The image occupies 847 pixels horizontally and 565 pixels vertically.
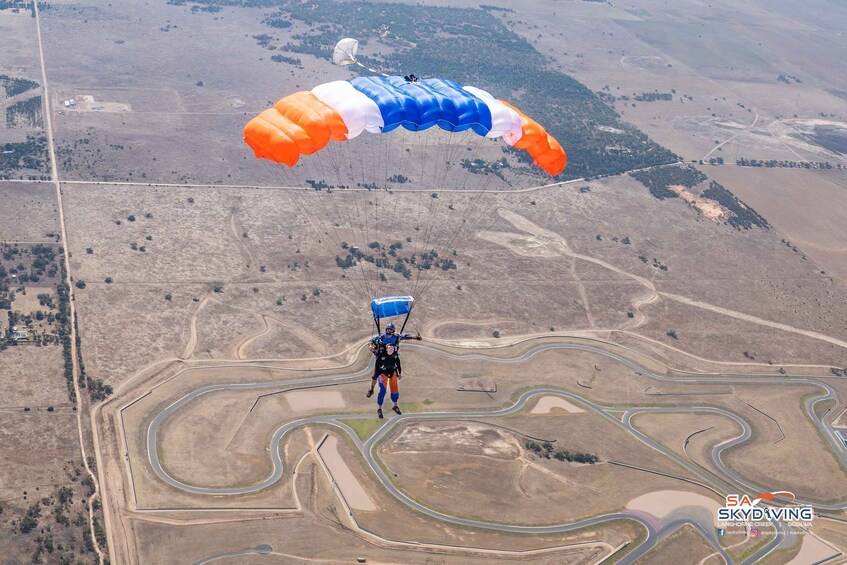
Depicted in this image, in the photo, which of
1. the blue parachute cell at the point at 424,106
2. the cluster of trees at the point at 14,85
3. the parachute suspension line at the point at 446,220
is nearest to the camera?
the blue parachute cell at the point at 424,106

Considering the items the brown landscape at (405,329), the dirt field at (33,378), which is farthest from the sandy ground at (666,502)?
the dirt field at (33,378)

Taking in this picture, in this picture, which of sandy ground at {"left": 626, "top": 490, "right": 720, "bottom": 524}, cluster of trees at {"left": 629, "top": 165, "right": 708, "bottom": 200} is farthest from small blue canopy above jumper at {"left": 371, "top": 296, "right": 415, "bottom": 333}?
cluster of trees at {"left": 629, "top": 165, "right": 708, "bottom": 200}

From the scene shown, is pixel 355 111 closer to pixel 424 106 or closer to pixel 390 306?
pixel 424 106

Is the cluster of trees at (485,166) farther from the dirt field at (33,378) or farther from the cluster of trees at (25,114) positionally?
the dirt field at (33,378)

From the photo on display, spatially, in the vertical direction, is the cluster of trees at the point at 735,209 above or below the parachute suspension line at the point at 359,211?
above

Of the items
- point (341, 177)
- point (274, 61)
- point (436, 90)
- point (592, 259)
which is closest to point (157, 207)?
point (341, 177)

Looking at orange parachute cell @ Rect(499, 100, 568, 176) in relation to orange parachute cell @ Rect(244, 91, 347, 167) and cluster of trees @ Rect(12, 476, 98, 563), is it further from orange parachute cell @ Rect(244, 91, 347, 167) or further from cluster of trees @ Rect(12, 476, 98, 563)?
cluster of trees @ Rect(12, 476, 98, 563)
